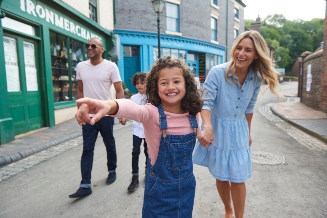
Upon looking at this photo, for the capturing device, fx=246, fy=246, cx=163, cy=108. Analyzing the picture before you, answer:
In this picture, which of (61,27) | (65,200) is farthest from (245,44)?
(61,27)

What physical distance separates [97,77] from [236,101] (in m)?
1.94

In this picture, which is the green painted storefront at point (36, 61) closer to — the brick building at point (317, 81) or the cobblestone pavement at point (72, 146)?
the cobblestone pavement at point (72, 146)

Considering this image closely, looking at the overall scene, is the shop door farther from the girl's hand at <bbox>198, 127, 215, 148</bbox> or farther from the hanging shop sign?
the girl's hand at <bbox>198, 127, 215, 148</bbox>

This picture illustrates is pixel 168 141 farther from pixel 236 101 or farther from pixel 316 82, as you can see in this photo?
pixel 316 82

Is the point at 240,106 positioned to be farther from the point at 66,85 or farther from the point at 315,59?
the point at 315,59

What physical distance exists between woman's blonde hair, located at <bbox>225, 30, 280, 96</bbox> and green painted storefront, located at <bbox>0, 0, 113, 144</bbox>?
18.3ft

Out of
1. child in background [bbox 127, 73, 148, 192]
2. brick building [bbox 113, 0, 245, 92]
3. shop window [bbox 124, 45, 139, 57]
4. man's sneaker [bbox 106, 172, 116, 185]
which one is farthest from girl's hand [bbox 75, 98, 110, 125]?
shop window [bbox 124, 45, 139, 57]

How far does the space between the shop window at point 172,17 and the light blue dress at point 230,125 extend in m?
17.4

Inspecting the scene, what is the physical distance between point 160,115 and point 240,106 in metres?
0.95

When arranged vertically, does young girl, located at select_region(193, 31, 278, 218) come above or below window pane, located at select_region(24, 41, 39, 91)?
below

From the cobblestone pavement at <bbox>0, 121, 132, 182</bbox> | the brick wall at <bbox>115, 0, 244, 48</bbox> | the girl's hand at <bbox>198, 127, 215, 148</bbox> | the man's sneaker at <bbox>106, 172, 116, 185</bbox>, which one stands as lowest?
the cobblestone pavement at <bbox>0, 121, 132, 182</bbox>

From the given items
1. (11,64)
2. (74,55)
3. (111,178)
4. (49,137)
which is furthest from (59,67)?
(111,178)

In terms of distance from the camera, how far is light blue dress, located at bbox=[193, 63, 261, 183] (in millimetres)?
2291

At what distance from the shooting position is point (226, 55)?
2670cm
